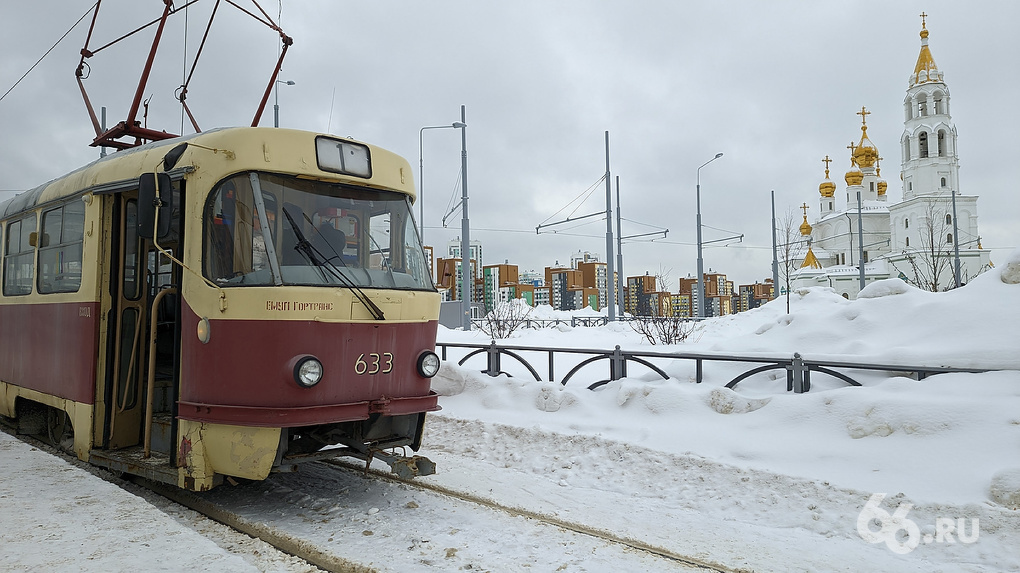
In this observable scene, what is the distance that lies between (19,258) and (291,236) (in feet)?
15.5

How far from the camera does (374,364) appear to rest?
5523 millimetres

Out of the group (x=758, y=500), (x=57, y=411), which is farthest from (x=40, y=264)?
Result: (x=758, y=500)

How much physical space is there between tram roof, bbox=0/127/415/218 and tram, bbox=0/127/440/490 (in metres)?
0.02

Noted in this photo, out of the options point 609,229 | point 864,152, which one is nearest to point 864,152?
point 864,152

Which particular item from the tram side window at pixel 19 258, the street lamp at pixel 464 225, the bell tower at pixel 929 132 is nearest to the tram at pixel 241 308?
the tram side window at pixel 19 258

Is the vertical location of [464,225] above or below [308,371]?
above

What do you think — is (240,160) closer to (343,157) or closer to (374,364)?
(343,157)

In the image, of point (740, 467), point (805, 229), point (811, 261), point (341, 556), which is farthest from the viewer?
point (805, 229)

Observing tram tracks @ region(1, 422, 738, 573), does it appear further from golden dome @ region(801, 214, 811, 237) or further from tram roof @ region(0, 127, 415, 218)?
golden dome @ region(801, 214, 811, 237)

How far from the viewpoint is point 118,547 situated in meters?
4.40

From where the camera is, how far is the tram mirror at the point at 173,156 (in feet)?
18.4

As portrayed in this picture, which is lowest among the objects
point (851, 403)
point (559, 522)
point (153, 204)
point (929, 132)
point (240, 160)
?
point (559, 522)

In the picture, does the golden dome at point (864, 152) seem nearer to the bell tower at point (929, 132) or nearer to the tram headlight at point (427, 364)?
the bell tower at point (929, 132)

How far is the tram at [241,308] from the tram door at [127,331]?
1 centimetres
